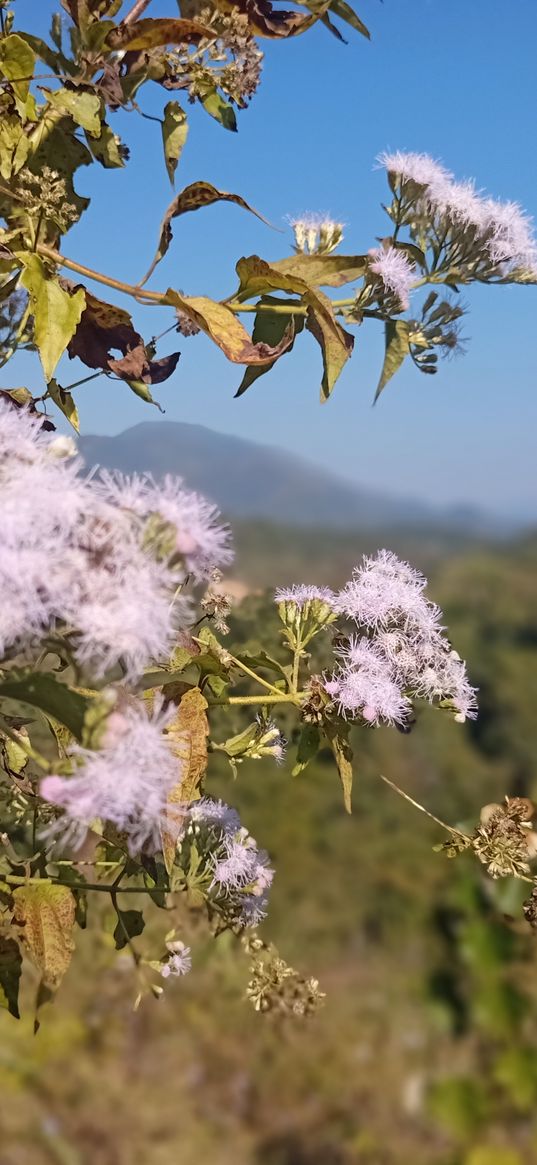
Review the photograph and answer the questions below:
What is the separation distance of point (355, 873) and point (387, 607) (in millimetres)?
4200

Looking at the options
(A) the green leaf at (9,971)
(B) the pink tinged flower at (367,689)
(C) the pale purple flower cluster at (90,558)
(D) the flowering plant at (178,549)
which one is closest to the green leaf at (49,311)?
(D) the flowering plant at (178,549)

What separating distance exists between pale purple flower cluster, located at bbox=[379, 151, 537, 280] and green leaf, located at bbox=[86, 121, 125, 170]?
0.33m

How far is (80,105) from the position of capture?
2.37 feet

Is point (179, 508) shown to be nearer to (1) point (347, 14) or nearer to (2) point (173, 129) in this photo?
(2) point (173, 129)

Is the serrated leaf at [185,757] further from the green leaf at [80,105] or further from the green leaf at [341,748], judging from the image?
the green leaf at [80,105]

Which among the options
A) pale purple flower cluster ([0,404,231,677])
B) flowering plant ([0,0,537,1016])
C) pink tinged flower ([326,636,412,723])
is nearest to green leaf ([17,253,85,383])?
flowering plant ([0,0,537,1016])

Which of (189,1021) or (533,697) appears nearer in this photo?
(189,1021)

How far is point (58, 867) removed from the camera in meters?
0.83

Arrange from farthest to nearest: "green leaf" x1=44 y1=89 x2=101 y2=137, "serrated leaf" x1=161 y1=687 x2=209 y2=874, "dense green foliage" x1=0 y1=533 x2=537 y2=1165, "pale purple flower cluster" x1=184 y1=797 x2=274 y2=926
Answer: "dense green foliage" x1=0 y1=533 x2=537 y2=1165 → "pale purple flower cluster" x1=184 y1=797 x2=274 y2=926 → "green leaf" x1=44 y1=89 x2=101 y2=137 → "serrated leaf" x1=161 y1=687 x2=209 y2=874

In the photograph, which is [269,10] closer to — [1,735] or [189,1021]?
[1,735]

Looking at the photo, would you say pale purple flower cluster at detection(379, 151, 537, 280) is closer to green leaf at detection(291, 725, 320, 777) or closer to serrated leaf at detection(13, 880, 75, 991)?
green leaf at detection(291, 725, 320, 777)

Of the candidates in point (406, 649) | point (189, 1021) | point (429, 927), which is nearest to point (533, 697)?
point (429, 927)

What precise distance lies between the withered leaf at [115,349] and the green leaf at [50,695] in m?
0.36

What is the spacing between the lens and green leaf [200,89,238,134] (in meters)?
0.81
